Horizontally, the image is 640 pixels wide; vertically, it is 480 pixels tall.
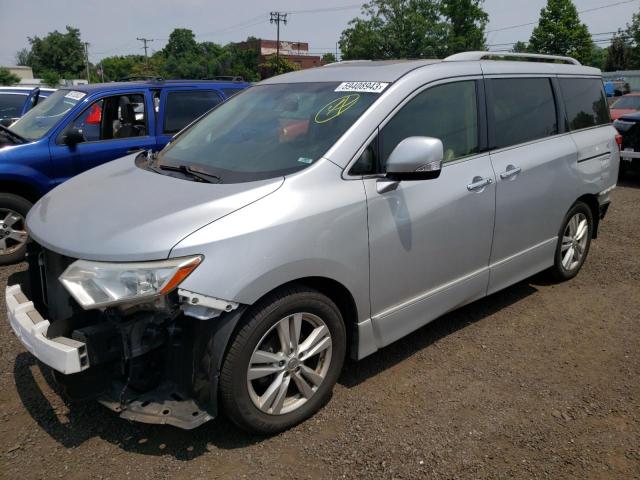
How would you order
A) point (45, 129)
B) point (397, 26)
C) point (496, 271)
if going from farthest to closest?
point (397, 26), point (45, 129), point (496, 271)

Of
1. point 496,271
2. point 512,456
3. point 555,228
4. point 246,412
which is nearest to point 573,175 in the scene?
point 555,228

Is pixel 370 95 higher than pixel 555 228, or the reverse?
pixel 370 95

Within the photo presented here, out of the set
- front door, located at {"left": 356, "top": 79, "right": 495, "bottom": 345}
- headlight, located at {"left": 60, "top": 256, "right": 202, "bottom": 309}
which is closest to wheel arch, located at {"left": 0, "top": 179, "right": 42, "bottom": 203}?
headlight, located at {"left": 60, "top": 256, "right": 202, "bottom": 309}

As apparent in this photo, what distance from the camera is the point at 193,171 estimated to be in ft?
9.97

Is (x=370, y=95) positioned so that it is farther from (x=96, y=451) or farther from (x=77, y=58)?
(x=77, y=58)

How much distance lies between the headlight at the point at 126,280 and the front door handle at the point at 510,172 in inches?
91.6

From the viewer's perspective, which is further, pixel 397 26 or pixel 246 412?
pixel 397 26

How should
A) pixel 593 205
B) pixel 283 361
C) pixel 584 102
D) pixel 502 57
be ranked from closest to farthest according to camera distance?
pixel 283 361 < pixel 502 57 < pixel 584 102 < pixel 593 205

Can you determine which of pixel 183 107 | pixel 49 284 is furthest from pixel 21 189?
pixel 49 284

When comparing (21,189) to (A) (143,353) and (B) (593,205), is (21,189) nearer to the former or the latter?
(A) (143,353)

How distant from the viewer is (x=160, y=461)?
8.54ft

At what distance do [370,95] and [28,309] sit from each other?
85.5 inches

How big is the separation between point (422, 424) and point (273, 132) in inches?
74.2

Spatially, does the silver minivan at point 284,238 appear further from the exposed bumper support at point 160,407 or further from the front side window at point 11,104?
the front side window at point 11,104
